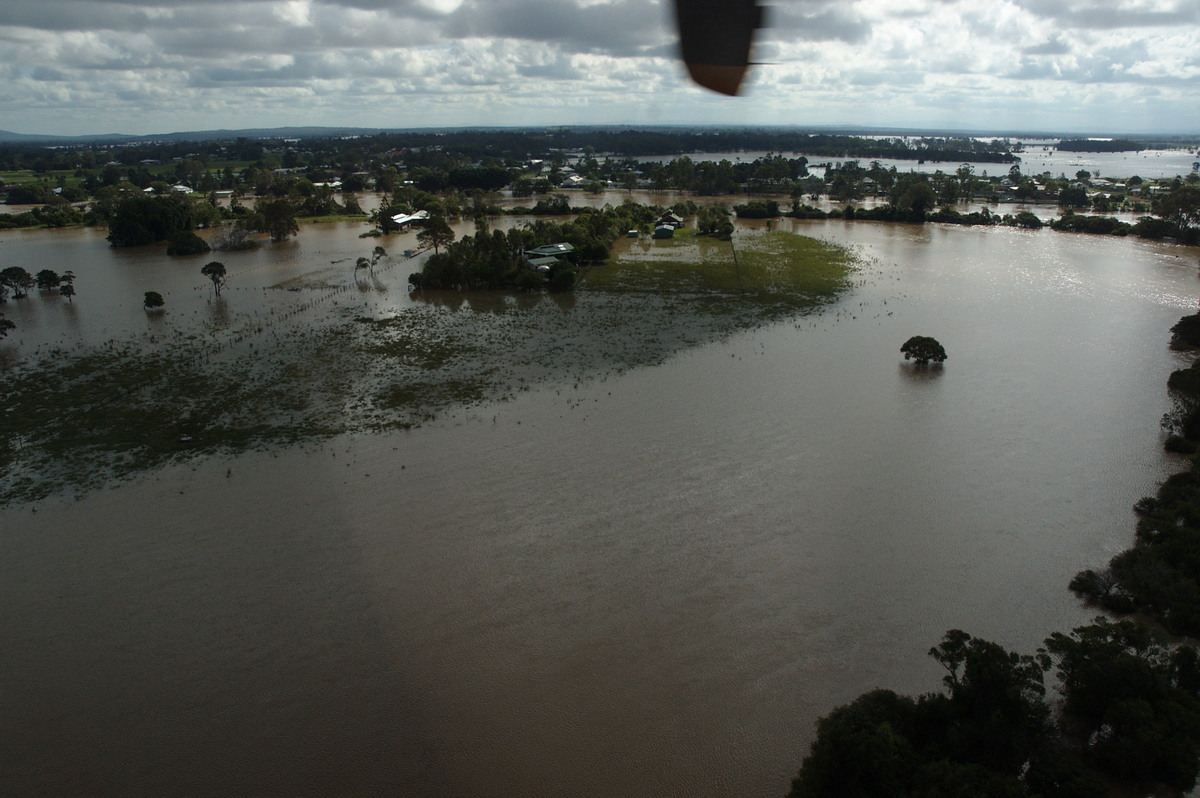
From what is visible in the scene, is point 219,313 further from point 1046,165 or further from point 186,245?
point 1046,165

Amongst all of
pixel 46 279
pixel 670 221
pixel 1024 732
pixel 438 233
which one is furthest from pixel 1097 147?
pixel 1024 732

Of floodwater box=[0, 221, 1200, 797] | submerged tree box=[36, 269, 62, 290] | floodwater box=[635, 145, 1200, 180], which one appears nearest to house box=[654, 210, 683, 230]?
floodwater box=[0, 221, 1200, 797]

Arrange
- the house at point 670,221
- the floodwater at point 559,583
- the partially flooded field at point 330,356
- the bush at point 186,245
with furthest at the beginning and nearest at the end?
the house at point 670,221, the bush at point 186,245, the partially flooded field at point 330,356, the floodwater at point 559,583

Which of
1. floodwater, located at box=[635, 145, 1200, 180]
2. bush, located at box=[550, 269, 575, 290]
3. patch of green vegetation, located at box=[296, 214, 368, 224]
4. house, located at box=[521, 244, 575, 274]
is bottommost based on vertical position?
bush, located at box=[550, 269, 575, 290]

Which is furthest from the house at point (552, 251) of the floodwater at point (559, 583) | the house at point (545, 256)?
the floodwater at point (559, 583)

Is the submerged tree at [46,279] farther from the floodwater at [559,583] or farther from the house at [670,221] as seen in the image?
the house at [670,221]

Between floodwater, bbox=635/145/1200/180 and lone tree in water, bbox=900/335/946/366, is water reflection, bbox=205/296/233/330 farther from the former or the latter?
floodwater, bbox=635/145/1200/180
